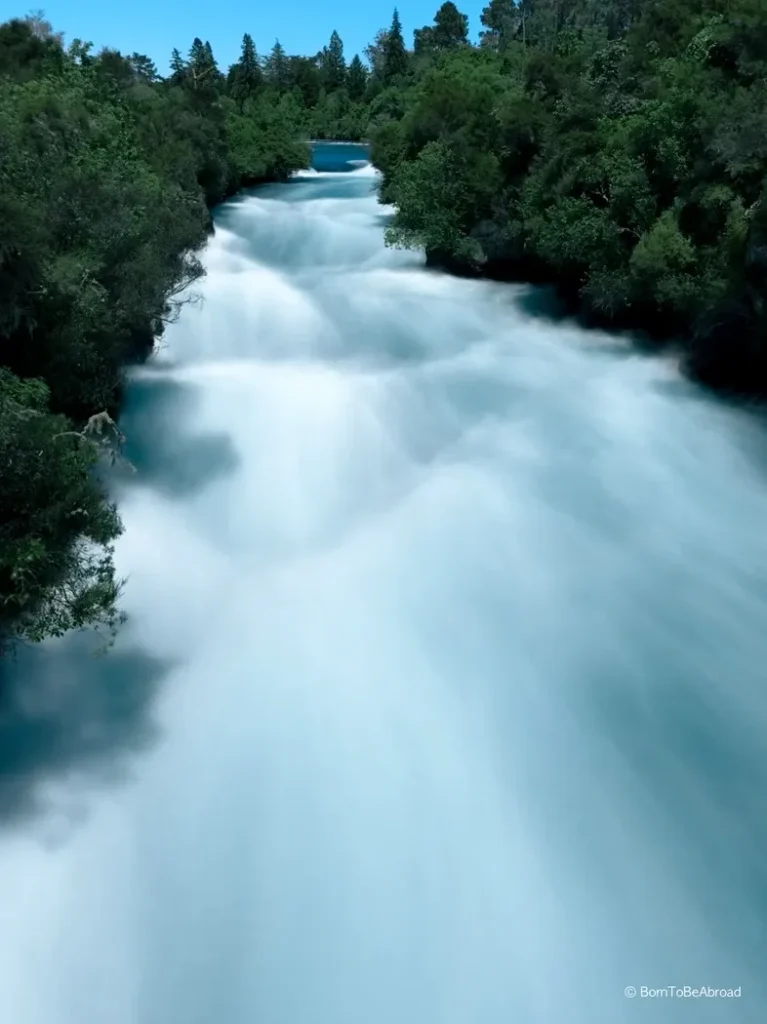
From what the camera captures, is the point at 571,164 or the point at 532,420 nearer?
the point at 532,420

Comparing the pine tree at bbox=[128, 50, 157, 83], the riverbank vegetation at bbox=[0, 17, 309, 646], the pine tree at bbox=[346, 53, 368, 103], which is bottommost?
the riverbank vegetation at bbox=[0, 17, 309, 646]

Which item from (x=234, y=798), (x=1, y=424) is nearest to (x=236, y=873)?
(x=234, y=798)

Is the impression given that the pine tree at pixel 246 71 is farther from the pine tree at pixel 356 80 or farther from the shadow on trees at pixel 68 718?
the shadow on trees at pixel 68 718

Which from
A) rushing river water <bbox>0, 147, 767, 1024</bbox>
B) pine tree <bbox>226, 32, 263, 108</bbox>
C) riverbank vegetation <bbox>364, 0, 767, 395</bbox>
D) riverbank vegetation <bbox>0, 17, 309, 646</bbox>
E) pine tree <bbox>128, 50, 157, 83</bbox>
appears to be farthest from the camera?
pine tree <bbox>226, 32, 263, 108</bbox>

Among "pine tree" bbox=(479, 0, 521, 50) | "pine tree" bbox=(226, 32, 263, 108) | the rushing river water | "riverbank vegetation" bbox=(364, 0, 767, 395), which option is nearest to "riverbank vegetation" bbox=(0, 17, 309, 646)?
the rushing river water

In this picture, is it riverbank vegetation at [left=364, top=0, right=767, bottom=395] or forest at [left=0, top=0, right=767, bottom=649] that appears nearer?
forest at [left=0, top=0, right=767, bottom=649]

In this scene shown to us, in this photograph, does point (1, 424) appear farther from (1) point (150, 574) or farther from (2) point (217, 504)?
(2) point (217, 504)

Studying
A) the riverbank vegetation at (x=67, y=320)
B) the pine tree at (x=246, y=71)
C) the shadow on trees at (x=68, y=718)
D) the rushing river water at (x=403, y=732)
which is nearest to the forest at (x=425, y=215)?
the riverbank vegetation at (x=67, y=320)

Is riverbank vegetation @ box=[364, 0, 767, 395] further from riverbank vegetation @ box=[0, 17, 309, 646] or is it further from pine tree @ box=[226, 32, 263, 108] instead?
pine tree @ box=[226, 32, 263, 108]
